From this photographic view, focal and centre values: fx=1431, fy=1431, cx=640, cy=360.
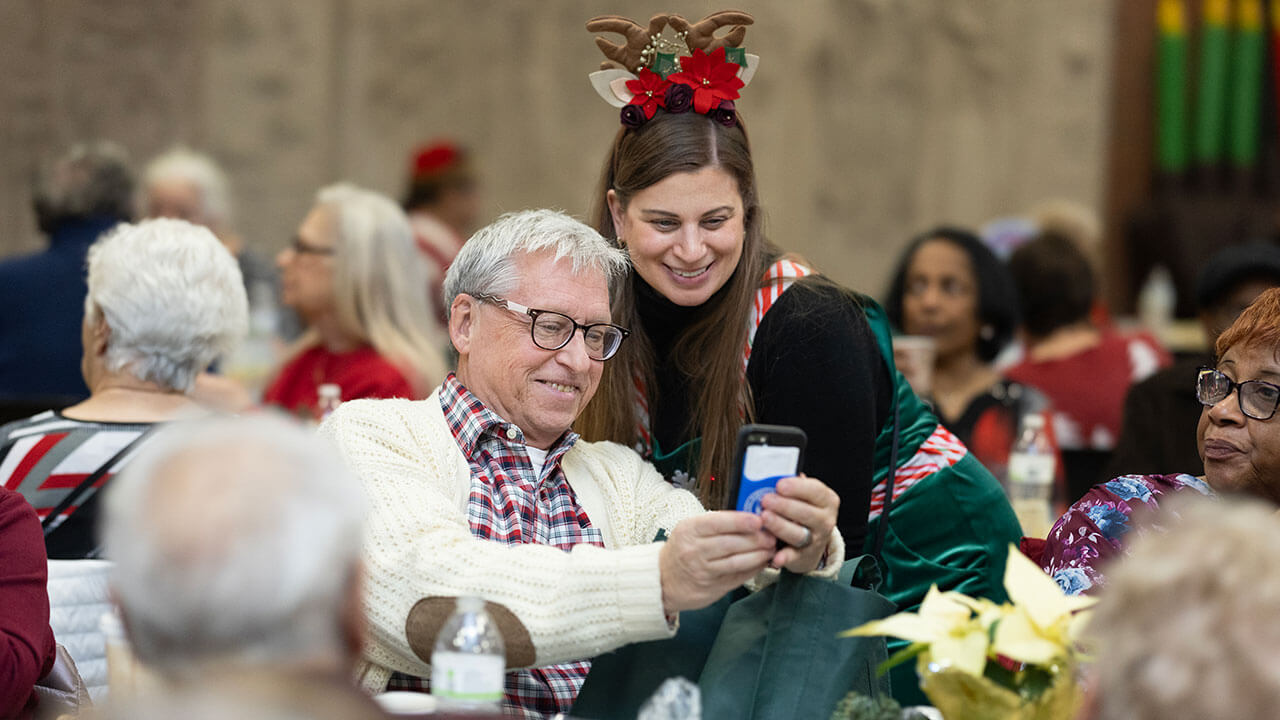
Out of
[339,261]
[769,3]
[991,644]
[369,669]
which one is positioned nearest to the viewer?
[991,644]

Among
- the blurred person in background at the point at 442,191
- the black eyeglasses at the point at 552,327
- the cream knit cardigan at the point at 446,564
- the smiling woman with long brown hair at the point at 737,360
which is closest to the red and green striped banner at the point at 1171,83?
the blurred person in background at the point at 442,191

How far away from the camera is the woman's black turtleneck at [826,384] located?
2.57 m

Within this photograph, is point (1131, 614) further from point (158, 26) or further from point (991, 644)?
point (158, 26)

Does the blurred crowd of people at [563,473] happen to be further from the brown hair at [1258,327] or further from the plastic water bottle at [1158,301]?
the plastic water bottle at [1158,301]

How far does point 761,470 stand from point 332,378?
109 inches

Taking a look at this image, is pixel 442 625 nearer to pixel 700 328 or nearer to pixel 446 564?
pixel 446 564

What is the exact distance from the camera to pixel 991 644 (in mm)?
1752

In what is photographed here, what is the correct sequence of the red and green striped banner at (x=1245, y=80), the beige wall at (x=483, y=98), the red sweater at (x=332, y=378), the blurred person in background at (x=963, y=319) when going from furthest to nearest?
the red and green striped banner at (x=1245, y=80)
the beige wall at (x=483, y=98)
the blurred person in background at (x=963, y=319)
the red sweater at (x=332, y=378)

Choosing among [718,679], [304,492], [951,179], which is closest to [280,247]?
[951,179]

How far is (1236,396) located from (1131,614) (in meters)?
1.10

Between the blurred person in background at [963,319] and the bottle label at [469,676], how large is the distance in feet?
10.5

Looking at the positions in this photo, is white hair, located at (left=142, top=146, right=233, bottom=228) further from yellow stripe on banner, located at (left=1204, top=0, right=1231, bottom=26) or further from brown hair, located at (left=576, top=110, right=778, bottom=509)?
yellow stripe on banner, located at (left=1204, top=0, right=1231, bottom=26)

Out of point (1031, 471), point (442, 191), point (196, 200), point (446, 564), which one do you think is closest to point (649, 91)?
point (446, 564)

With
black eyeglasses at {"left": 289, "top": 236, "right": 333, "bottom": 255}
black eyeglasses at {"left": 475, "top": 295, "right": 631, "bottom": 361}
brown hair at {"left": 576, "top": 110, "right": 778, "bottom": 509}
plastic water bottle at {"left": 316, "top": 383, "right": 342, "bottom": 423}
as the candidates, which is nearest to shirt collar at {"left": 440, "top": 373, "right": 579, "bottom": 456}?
black eyeglasses at {"left": 475, "top": 295, "right": 631, "bottom": 361}
